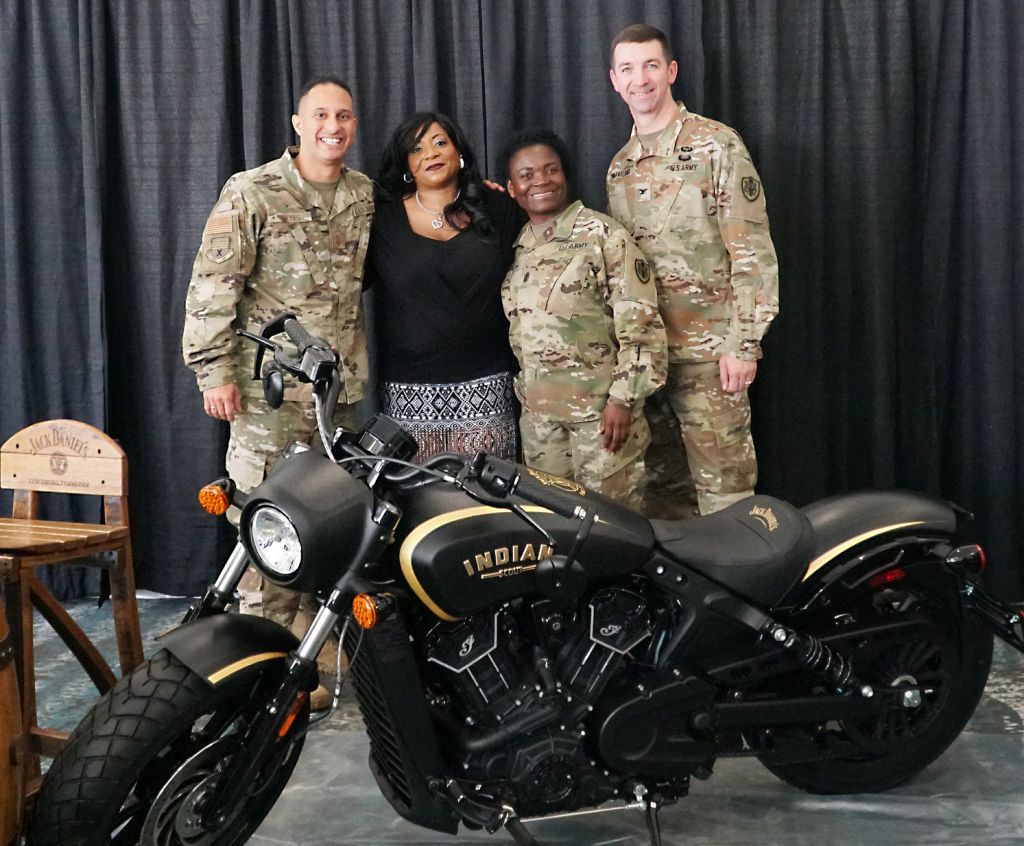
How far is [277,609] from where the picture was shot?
9.86 ft

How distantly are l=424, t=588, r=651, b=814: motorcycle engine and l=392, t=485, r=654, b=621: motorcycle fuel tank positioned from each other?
3.4 inches

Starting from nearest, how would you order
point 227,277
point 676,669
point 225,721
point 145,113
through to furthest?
point 225,721, point 676,669, point 227,277, point 145,113

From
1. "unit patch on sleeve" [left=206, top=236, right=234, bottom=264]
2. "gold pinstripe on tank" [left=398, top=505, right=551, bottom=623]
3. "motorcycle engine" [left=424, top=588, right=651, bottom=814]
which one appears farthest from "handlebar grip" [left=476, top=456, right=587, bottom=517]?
"unit patch on sleeve" [left=206, top=236, right=234, bottom=264]

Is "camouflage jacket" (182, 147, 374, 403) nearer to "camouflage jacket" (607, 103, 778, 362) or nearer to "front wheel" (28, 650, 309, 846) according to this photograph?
"camouflage jacket" (607, 103, 778, 362)

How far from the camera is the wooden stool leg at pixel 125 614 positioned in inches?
98.7

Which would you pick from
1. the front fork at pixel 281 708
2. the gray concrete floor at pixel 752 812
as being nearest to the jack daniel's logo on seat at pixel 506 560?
the front fork at pixel 281 708

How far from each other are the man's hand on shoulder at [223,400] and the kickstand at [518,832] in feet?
4.81

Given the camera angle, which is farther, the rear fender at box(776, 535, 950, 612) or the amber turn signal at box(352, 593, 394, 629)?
the rear fender at box(776, 535, 950, 612)

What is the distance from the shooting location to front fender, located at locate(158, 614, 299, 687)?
70.6 inches

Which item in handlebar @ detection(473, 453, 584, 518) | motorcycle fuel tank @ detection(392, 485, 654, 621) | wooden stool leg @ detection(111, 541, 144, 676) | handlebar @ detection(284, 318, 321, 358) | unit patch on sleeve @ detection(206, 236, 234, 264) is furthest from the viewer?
unit patch on sleeve @ detection(206, 236, 234, 264)

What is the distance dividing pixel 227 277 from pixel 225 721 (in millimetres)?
1392

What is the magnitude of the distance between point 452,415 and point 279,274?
628 millimetres

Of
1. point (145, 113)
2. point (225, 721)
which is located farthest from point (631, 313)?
point (145, 113)

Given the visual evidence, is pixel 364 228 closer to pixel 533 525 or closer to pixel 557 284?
pixel 557 284
